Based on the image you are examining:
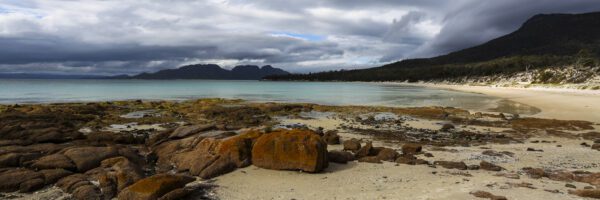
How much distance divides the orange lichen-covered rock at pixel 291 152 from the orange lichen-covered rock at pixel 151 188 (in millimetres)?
3240

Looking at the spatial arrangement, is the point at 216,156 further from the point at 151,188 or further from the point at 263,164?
the point at 151,188

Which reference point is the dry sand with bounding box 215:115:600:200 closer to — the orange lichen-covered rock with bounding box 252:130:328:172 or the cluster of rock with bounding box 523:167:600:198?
the orange lichen-covered rock with bounding box 252:130:328:172

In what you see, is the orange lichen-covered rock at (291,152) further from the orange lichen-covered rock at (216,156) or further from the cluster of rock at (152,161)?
the orange lichen-covered rock at (216,156)

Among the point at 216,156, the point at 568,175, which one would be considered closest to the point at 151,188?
the point at 216,156

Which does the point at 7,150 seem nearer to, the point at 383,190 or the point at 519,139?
the point at 383,190

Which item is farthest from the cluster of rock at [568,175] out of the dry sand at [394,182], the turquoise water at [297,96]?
the turquoise water at [297,96]

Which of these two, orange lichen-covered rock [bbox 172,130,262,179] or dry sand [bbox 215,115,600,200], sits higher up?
orange lichen-covered rock [bbox 172,130,262,179]

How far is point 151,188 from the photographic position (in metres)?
10.7

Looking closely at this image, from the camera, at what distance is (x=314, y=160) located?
44.2ft

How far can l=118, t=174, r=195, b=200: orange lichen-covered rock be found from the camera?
34.8 ft

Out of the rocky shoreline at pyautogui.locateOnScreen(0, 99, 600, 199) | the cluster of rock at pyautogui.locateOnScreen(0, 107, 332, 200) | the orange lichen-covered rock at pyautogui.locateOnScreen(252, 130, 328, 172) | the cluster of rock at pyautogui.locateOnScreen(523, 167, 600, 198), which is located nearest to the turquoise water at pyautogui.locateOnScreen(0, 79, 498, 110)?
the rocky shoreline at pyautogui.locateOnScreen(0, 99, 600, 199)

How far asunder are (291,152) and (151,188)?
438 cm

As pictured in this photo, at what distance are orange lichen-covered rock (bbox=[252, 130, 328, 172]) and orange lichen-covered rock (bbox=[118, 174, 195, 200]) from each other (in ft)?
10.6

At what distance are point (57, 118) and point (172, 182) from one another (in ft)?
63.6
